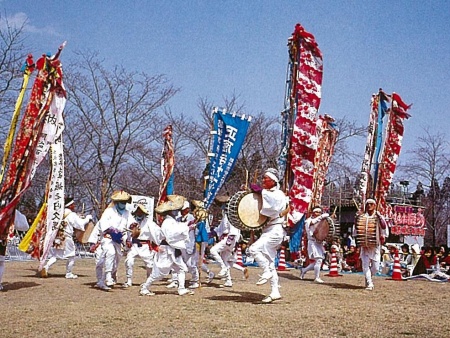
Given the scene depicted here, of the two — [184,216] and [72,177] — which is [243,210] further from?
[72,177]

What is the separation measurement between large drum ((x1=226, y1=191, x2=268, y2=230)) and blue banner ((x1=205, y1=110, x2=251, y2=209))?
2.32m

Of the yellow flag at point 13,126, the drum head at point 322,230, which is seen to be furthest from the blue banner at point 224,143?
the yellow flag at point 13,126

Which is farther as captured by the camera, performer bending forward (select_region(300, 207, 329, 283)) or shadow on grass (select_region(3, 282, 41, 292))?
performer bending forward (select_region(300, 207, 329, 283))

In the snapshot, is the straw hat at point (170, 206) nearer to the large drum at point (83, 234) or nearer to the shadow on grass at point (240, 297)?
the shadow on grass at point (240, 297)

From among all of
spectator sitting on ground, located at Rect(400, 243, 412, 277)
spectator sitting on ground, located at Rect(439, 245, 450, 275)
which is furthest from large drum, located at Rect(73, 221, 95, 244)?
spectator sitting on ground, located at Rect(439, 245, 450, 275)

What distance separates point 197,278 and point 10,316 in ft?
16.0

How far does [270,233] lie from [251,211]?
49 centimetres

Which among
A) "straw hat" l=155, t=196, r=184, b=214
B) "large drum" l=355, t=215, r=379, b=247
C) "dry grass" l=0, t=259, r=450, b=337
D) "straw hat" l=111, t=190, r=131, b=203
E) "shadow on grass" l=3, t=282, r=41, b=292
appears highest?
"straw hat" l=111, t=190, r=131, b=203

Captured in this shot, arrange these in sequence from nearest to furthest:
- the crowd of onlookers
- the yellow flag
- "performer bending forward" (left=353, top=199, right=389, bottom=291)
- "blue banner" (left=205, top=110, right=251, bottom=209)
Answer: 1. the yellow flag
2. "performer bending forward" (left=353, top=199, right=389, bottom=291)
3. "blue banner" (left=205, top=110, right=251, bottom=209)
4. the crowd of onlookers

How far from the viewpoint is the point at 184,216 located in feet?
33.9

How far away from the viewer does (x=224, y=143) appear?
11.3 metres

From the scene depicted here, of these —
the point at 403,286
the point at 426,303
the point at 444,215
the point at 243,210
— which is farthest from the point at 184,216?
the point at 444,215

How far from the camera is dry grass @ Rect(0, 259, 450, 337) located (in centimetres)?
612

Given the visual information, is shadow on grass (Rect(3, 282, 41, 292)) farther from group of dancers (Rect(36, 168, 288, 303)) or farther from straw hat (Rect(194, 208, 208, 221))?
straw hat (Rect(194, 208, 208, 221))
